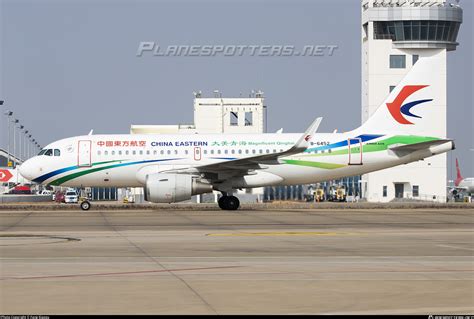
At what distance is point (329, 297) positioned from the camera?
13.5 metres

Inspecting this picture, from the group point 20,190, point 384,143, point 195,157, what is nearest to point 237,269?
point 195,157

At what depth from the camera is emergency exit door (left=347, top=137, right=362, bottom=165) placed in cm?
4409

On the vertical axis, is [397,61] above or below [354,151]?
above

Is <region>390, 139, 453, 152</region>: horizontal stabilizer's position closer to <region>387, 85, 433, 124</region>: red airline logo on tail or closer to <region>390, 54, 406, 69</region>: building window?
<region>387, 85, 433, 124</region>: red airline logo on tail

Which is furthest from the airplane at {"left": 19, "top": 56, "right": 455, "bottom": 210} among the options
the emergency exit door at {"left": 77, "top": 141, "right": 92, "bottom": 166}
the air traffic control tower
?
the air traffic control tower

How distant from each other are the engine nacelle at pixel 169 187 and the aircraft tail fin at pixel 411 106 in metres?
10.2

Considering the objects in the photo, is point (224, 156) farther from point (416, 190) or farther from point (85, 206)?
point (416, 190)

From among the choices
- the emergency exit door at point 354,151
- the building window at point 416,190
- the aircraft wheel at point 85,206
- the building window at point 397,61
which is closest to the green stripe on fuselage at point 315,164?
the emergency exit door at point 354,151

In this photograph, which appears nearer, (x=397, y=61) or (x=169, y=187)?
(x=169, y=187)

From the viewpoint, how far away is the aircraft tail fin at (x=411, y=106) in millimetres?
45531

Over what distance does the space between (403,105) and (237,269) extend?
3112 centimetres

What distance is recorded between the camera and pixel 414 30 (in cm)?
9131

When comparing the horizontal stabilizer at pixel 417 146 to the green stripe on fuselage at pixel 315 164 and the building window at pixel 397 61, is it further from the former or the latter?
the building window at pixel 397 61

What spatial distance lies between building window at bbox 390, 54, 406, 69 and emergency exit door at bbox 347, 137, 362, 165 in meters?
48.7
